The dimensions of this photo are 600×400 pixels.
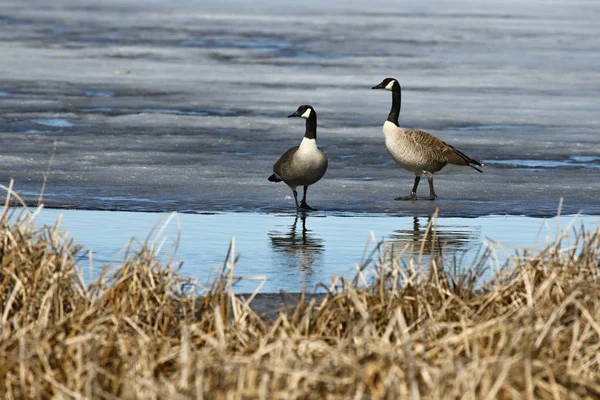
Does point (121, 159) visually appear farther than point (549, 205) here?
Yes

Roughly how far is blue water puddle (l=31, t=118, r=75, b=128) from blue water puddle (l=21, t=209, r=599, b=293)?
4.93 m

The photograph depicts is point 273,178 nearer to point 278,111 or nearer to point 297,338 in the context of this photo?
point 278,111

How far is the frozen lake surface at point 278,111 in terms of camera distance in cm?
1013

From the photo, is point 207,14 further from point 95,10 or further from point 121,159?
point 121,159

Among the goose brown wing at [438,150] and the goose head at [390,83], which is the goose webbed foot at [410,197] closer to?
the goose brown wing at [438,150]

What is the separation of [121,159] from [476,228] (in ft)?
14.1

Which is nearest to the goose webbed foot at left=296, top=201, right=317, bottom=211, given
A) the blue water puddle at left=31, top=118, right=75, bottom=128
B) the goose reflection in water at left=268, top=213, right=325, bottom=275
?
the goose reflection in water at left=268, top=213, right=325, bottom=275

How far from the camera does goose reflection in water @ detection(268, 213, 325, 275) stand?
23.6ft

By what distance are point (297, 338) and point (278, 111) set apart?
1132 centimetres

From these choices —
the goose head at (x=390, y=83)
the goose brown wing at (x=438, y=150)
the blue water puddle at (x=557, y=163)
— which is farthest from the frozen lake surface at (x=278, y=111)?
the goose head at (x=390, y=83)

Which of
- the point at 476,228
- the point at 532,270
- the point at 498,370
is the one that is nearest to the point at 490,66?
the point at 476,228

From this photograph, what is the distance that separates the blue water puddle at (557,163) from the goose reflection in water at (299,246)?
3.67 metres

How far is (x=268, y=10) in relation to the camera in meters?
42.8

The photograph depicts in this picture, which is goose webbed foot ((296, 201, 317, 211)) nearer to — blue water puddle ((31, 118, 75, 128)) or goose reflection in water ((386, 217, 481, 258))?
goose reflection in water ((386, 217, 481, 258))
